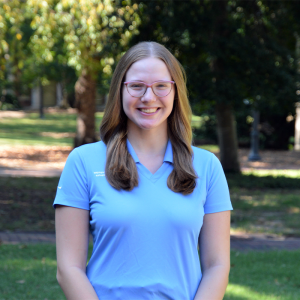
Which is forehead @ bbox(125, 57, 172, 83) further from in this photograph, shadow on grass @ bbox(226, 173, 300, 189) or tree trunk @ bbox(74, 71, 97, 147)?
tree trunk @ bbox(74, 71, 97, 147)

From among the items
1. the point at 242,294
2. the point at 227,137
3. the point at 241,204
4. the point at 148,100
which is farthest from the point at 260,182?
the point at 148,100

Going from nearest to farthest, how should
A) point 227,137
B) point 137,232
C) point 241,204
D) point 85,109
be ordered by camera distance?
point 137,232 → point 241,204 → point 227,137 → point 85,109

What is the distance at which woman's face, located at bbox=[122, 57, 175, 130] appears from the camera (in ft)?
6.48

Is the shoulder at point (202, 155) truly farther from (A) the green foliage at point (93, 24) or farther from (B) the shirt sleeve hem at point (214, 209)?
(A) the green foliage at point (93, 24)

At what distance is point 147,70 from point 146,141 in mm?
322

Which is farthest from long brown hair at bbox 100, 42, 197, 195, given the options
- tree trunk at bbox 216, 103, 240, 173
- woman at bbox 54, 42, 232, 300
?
tree trunk at bbox 216, 103, 240, 173

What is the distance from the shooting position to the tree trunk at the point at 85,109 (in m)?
→ 15.5

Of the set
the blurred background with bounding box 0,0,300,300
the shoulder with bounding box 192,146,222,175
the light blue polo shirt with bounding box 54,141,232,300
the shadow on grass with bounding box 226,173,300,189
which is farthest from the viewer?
the shadow on grass with bounding box 226,173,300,189

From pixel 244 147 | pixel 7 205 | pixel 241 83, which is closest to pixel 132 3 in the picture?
pixel 241 83

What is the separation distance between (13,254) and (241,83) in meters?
6.72

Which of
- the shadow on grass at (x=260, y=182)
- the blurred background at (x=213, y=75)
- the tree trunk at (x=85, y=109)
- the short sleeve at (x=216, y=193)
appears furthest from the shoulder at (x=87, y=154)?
the tree trunk at (x=85, y=109)

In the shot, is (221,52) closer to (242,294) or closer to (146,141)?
(242,294)

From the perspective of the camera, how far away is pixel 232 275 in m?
5.27

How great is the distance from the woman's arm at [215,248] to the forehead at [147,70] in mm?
643
